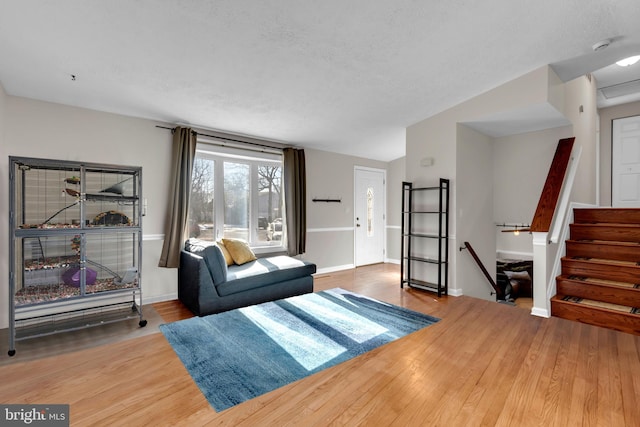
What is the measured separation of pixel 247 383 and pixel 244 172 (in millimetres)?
3296

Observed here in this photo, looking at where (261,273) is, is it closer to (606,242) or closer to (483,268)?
(483,268)

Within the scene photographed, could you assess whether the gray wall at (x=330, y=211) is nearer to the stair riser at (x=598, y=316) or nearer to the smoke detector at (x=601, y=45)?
the stair riser at (x=598, y=316)

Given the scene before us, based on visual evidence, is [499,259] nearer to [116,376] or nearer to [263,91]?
[263,91]

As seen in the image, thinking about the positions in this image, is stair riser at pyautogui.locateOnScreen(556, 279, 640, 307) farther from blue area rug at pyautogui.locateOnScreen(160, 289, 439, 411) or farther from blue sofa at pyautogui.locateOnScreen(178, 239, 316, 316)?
blue sofa at pyautogui.locateOnScreen(178, 239, 316, 316)

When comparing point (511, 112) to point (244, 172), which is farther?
point (244, 172)

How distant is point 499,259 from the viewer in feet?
18.3

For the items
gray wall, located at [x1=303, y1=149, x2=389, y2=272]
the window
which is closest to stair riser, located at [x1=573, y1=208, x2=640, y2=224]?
gray wall, located at [x1=303, y1=149, x2=389, y2=272]

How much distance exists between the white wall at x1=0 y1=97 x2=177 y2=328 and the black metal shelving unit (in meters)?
3.36

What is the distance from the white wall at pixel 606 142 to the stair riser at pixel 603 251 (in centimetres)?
275

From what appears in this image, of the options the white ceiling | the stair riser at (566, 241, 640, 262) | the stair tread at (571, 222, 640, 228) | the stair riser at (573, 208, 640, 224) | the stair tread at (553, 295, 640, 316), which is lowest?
the stair tread at (553, 295, 640, 316)

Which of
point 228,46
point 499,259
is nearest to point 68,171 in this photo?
point 228,46

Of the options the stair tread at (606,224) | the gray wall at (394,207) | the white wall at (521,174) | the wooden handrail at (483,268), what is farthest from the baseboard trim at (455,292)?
the gray wall at (394,207)

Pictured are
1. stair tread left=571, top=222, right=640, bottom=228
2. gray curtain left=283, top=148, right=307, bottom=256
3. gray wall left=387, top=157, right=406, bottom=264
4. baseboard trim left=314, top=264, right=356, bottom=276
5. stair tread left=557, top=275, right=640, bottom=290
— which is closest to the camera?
stair tread left=557, top=275, right=640, bottom=290

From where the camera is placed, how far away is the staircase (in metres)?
3.05
